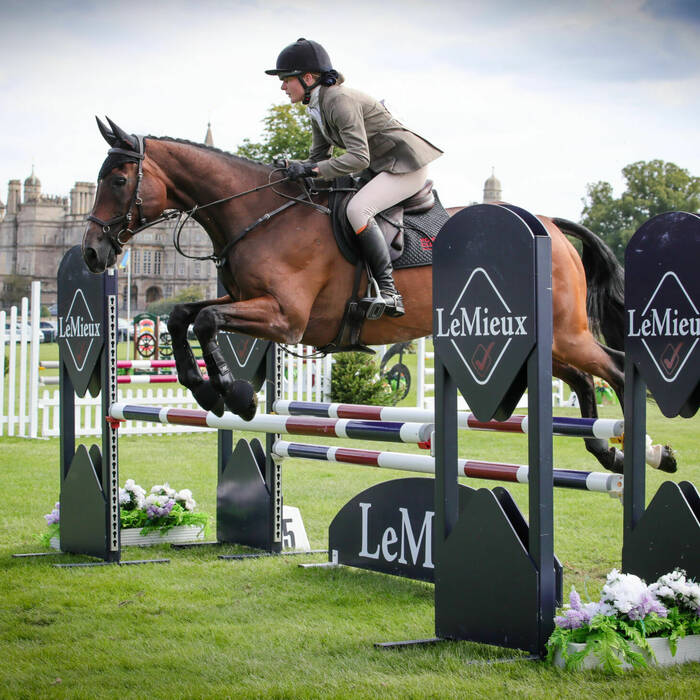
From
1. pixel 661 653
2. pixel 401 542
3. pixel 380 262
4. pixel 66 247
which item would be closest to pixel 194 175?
pixel 380 262

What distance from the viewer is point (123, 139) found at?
4.91 meters

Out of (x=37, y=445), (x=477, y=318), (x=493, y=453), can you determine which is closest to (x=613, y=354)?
(x=477, y=318)

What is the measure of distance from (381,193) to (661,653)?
2598 millimetres

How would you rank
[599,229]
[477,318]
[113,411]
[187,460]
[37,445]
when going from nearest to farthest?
[477,318] < [113,411] < [187,460] < [37,445] < [599,229]

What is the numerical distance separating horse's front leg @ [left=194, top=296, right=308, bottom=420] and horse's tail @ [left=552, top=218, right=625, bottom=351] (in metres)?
1.91

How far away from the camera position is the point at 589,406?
213 inches

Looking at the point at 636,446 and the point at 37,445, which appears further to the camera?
the point at 37,445

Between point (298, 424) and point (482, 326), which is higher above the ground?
point (482, 326)

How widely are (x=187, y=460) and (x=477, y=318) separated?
7894 mm

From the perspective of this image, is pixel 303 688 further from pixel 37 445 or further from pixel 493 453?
pixel 37 445

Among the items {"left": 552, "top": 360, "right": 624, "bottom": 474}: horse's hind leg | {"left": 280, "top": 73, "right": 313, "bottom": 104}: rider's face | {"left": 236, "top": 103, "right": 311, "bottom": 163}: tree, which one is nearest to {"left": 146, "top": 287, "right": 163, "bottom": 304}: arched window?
{"left": 236, "top": 103, "right": 311, "bottom": 163}: tree

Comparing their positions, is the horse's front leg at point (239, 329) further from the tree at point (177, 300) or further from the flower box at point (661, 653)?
the tree at point (177, 300)

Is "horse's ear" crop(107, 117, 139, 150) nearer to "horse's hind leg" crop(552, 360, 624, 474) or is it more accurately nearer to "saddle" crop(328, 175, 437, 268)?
"saddle" crop(328, 175, 437, 268)

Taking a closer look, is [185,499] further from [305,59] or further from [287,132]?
[287,132]
